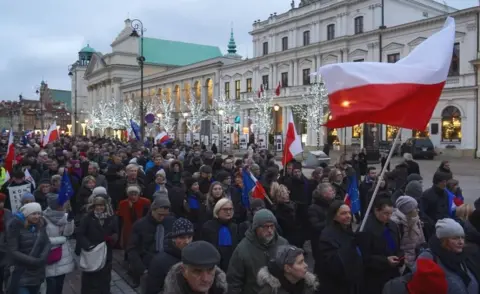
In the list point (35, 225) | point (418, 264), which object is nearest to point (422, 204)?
A: point (418, 264)

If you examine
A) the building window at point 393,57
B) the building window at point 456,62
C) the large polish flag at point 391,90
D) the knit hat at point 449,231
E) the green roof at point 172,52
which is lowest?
the knit hat at point 449,231

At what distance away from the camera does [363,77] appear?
545cm

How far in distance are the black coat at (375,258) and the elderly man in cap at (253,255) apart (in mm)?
984

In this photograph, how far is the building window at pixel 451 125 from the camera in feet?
111

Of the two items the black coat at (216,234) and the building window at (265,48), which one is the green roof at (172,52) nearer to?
the building window at (265,48)

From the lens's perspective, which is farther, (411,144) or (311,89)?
(311,89)

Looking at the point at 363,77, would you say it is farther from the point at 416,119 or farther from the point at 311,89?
the point at 311,89

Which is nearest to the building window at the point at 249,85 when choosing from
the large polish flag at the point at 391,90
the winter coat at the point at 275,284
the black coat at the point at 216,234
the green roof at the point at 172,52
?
the green roof at the point at 172,52

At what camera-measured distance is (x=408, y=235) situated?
504cm

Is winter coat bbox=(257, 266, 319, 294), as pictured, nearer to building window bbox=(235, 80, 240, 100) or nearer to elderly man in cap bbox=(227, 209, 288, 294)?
elderly man in cap bbox=(227, 209, 288, 294)

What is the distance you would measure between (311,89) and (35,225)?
3836 centimetres

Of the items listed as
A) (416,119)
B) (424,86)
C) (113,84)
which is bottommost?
(416,119)

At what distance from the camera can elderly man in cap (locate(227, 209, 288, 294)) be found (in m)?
4.16

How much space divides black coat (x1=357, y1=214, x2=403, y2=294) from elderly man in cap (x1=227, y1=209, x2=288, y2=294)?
0.98 metres
